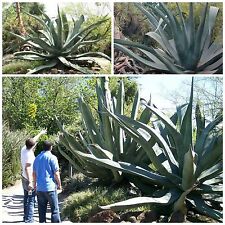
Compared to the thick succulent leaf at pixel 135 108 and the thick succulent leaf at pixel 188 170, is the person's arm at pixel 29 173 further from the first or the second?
the thick succulent leaf at pixel 188 170

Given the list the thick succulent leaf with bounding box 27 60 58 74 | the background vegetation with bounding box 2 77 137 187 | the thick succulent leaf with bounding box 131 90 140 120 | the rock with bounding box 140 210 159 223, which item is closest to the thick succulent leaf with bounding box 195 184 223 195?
the rock with bounding box 140 210 159 223

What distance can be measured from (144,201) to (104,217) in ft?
1.62

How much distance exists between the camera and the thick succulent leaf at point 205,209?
4117 mm

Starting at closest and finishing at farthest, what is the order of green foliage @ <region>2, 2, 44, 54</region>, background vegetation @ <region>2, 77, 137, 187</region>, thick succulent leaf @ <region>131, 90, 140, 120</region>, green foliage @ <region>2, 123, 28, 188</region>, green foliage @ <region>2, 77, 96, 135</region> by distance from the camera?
thick succulent leaf @ <region>131, 90, 140, 120</region> → green foliage @ <region>2, 2, 44, 54</region> → green foliage @ <region>2, 123, 28, 188</region> → background vegetation @ <region>2, 77, 137, 187</region> → green foliage @ <region>2, 77, 96, 135</region>

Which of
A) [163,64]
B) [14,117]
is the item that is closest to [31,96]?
[14,117]

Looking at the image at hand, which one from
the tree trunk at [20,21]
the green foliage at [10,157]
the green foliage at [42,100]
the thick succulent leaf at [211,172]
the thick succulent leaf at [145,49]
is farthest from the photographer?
the green foliage at [42,100]

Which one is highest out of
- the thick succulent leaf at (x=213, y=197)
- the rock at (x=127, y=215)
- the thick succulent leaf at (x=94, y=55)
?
the thick succulent leaf at (x=94, y=55)

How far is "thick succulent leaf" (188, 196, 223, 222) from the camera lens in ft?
13.5

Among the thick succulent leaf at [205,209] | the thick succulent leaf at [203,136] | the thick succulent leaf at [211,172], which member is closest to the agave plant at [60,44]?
the thick succulent leaf at [203,136]

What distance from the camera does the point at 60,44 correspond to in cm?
584

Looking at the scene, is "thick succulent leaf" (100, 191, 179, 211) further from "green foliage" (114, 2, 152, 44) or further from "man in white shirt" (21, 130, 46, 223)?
"green foliage" (114, 2, 152, 44)

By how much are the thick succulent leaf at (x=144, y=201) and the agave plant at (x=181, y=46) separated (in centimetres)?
149

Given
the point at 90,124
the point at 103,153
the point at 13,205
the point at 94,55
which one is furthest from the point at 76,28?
the point at 13,205

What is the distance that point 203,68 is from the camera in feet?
16.5
